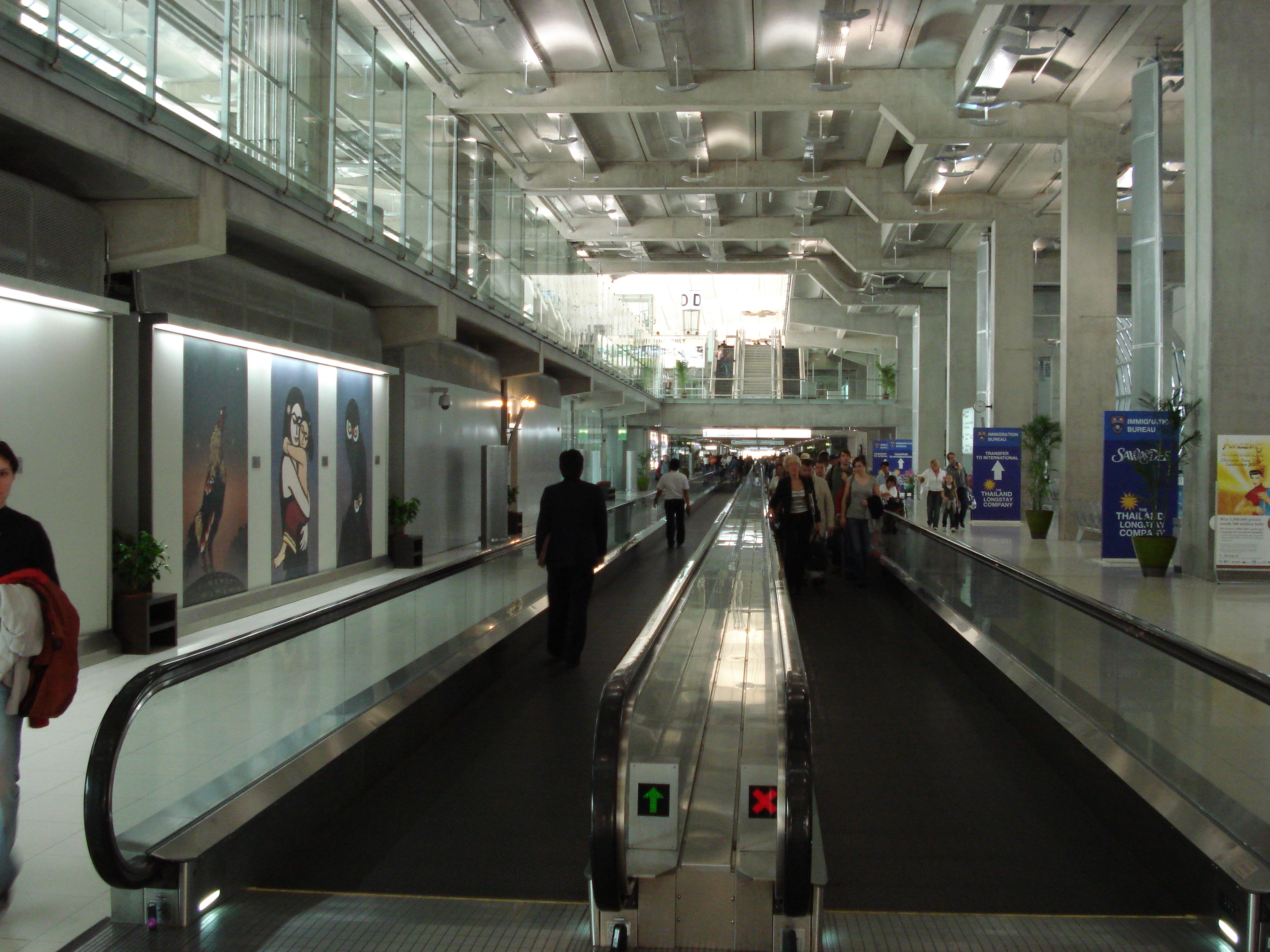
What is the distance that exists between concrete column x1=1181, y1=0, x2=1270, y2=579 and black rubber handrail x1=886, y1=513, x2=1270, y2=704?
6762mm

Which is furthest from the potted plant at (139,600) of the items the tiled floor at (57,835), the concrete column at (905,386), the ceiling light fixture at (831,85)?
the concrete column at (905,386)

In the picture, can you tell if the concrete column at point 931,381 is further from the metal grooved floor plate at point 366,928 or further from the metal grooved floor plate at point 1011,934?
the metal grooved floor plate at point 366,928

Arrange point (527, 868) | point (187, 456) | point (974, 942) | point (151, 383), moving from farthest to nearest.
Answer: point (187, 456), point (151, 383), point (527, 868), point (974, 942)

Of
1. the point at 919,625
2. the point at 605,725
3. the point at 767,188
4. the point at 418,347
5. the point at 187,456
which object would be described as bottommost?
the point at 919,625

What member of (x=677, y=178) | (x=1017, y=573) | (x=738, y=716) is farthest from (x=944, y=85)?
(x=738, y=716)

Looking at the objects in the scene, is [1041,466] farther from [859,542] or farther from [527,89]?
[527,89]

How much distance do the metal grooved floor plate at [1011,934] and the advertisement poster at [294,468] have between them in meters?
10.2

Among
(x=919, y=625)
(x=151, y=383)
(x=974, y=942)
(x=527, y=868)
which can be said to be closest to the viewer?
(x=974, y=942)

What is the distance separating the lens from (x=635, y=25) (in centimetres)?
1577

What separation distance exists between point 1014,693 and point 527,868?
4.02 metres

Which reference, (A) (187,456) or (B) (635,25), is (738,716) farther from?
(B) (635,25)

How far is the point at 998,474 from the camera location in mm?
22484

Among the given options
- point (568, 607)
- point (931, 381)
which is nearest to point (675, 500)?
point (568, 607)

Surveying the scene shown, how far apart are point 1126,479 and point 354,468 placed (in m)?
11.0
